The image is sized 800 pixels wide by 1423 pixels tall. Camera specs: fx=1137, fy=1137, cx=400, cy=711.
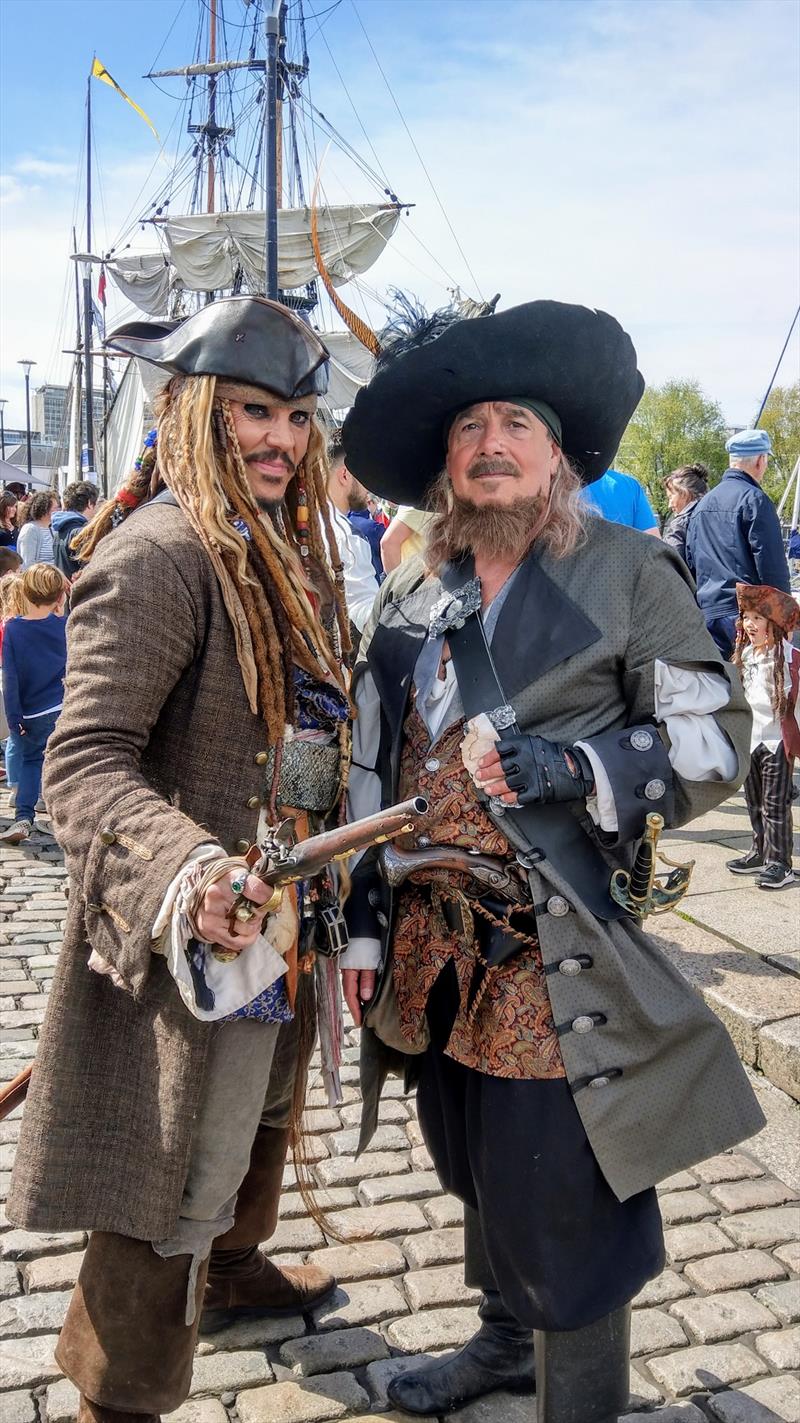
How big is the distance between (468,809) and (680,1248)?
1.51m

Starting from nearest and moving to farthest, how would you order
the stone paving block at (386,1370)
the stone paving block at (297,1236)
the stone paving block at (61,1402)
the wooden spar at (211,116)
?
the stone paving block at (61,1402) < the stone paving block at (386,1370) < the stone paving block at (297,1236) < the wooden spar at (211,116)

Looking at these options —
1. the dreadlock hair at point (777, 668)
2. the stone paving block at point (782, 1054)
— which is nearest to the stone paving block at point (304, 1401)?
the stone paving block at point (782, 1054)

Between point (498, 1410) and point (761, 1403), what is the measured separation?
1.74 feet

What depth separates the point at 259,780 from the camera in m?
2.00

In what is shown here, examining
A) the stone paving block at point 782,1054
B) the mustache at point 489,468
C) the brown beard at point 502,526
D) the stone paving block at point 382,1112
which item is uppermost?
the mustache at point 489,468

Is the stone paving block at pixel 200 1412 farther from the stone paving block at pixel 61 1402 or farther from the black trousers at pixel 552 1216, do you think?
the black trousers at pixel 552 1216

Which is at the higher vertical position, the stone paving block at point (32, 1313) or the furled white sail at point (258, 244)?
the furled white sail at point (258, 244)

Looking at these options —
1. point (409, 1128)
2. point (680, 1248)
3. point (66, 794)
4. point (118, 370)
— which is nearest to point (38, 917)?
point (409, 1128)

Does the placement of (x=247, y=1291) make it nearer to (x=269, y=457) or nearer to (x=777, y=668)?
(x=269, y=457)

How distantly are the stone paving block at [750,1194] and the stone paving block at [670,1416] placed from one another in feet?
2.58

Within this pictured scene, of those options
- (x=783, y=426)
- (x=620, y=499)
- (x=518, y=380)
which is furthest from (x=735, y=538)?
(x=783, y=426)

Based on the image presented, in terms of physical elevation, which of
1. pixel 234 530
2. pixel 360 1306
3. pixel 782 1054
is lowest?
pixel 360 1306

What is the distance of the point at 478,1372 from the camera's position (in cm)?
233

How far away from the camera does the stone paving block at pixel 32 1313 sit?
8.11 ft
